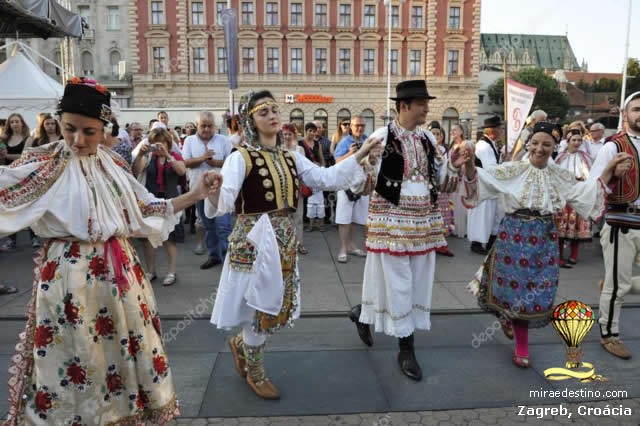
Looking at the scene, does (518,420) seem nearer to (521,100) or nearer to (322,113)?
(521,100)

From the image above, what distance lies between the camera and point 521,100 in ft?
16.7

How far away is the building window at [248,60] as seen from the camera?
1495 inches

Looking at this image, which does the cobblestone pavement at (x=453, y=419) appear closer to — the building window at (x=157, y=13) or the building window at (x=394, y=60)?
the building window at (x=394, y=60)

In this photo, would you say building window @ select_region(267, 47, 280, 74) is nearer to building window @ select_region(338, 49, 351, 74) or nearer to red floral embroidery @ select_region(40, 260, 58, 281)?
building window @ select_region(338, 49, 351, 74)

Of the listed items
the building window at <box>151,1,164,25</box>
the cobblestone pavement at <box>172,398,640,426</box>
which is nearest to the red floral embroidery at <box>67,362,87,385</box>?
the cobblestone pavement at <box>172,398,640,426</box>

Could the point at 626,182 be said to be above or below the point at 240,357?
above

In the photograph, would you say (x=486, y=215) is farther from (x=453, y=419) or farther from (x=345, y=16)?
(x=345, y=16)

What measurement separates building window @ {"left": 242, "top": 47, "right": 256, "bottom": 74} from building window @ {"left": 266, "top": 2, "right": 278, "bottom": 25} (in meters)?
2.83

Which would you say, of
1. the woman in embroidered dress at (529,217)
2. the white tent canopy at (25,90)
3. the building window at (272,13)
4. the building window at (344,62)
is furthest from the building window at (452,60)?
the woman in embroidered dress at (529,217)

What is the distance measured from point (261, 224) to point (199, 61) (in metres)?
37.8

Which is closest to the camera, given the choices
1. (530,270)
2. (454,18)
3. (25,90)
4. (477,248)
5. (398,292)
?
(398,292)

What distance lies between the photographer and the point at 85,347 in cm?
208

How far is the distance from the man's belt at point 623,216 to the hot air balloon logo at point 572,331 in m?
0.83

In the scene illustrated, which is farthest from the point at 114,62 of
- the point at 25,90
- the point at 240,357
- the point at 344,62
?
the point at 240,357
